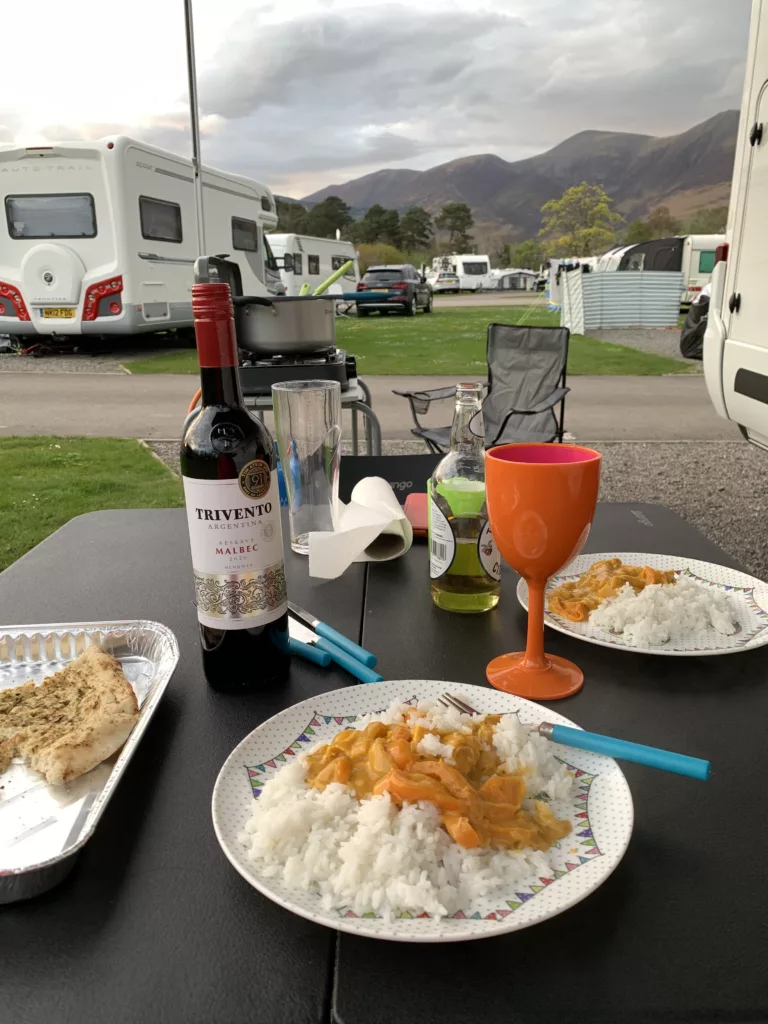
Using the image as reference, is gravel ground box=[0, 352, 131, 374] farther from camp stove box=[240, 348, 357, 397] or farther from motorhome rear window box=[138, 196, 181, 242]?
camp stove box=[240, 348, 357, 397]

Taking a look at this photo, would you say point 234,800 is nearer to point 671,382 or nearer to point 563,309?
point 671,382

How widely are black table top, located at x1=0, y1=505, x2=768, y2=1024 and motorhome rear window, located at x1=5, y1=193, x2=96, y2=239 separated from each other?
1036 centimetres

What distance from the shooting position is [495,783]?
0.62m

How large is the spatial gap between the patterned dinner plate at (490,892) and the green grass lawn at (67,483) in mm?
3419

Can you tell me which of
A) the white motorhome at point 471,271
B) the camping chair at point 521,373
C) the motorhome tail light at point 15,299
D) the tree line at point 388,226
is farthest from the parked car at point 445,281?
the camping chair at point 521,373

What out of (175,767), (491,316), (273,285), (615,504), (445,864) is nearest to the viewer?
(445,864)

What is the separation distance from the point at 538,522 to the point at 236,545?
0.33 meters

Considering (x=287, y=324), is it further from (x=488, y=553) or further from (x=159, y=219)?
(x=159, y=219)

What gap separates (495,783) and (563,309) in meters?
19.0

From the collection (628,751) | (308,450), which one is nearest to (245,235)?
(308,450)

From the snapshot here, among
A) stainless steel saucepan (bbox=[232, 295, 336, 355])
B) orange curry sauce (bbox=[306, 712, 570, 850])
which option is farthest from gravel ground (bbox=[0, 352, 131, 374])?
orange curry sauce (bbox=[306, 712, 570, 850])

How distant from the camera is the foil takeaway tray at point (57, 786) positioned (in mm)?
575

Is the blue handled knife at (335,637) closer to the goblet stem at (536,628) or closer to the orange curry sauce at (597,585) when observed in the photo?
the goblet stem at (536,628)

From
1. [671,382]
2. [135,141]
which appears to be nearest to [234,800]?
[671,382]
